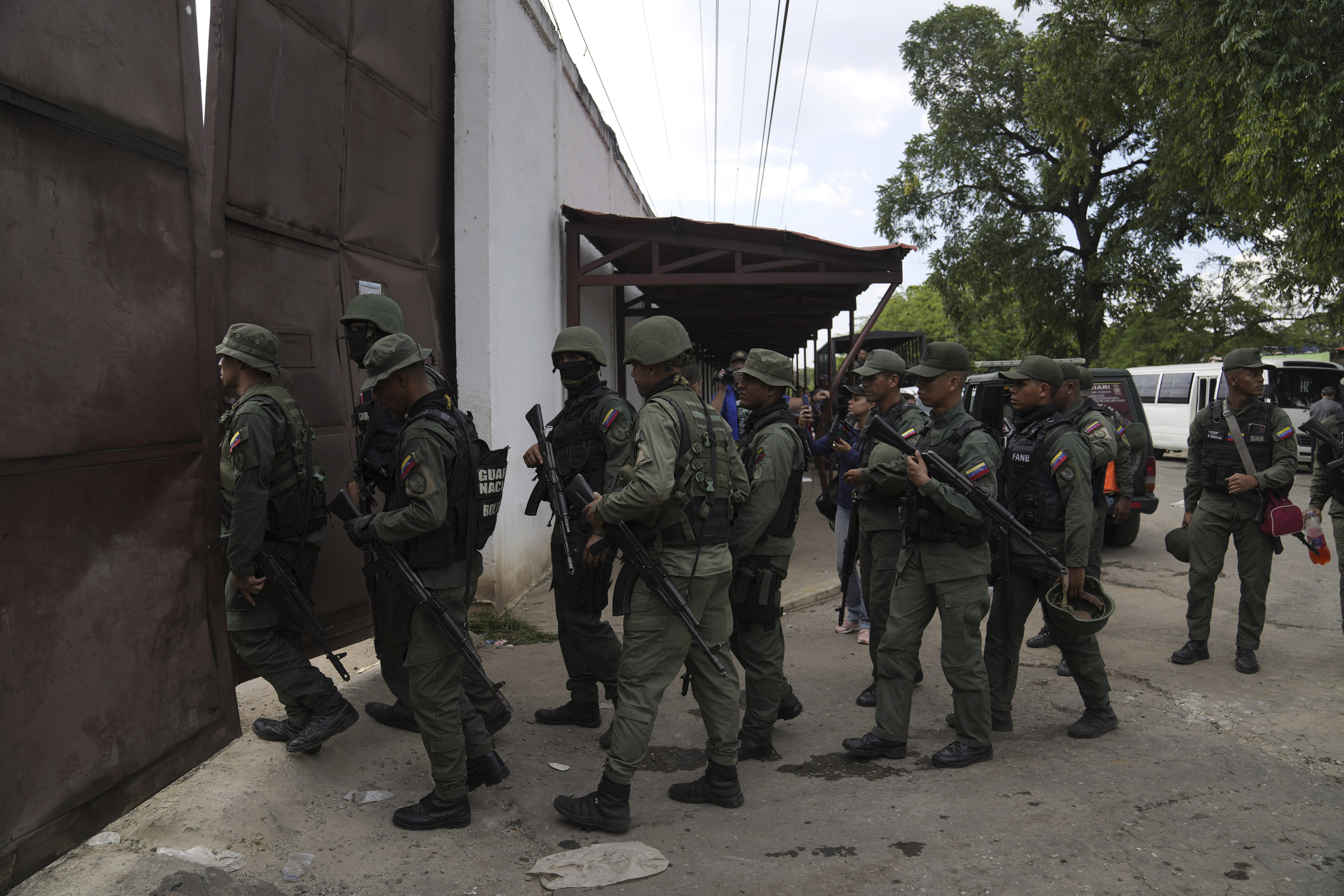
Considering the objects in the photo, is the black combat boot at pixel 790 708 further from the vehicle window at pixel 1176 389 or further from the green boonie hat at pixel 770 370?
the vehicle window at pixel 1176 389

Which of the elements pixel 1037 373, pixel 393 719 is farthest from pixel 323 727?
pixel 1037 373

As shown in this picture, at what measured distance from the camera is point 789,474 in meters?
3.90

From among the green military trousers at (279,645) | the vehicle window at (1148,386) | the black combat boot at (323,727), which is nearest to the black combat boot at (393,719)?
the black combat boot at (323,727)

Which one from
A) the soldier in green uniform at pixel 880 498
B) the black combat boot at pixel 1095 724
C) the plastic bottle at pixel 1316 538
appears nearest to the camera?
the black combat boot at pixel 1095 724

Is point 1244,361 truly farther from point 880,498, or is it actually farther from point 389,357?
point 389,357

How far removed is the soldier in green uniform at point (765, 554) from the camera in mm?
3848

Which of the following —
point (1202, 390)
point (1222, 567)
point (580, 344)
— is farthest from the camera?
point (1202, 390)

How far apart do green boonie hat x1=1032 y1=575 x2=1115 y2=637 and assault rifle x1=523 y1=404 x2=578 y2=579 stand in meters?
2.24

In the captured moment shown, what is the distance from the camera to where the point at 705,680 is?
11.2 feet

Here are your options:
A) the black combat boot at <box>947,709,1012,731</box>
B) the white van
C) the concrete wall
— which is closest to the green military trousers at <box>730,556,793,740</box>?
the black combat boot at <box>947,709,1012,731</box>

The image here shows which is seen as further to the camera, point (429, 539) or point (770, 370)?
point (770, 370)

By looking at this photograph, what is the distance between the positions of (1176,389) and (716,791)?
776 inches

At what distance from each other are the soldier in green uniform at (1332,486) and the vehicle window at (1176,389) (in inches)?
590

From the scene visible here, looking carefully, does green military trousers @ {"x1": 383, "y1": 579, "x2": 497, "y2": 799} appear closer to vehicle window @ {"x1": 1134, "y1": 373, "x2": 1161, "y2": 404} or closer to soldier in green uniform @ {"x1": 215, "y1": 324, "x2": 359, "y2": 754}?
soldier in green uniform @ {"x1": 215, "y1": 324, "x2": 359, "y2": 754}
